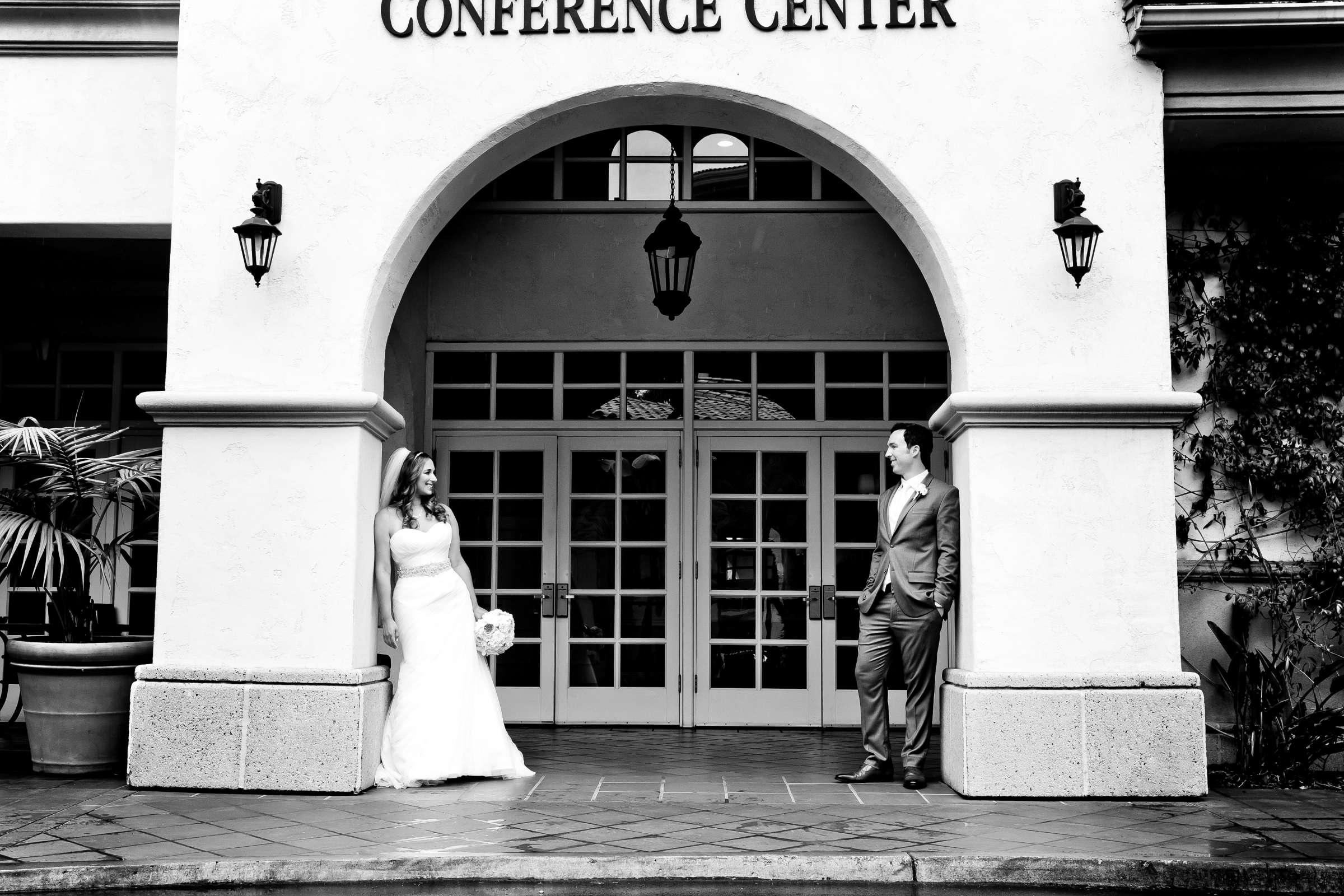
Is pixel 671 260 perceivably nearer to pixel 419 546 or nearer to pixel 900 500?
pixel 900 500

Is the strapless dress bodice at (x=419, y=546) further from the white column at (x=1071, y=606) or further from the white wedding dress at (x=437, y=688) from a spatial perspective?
the white column at (x=1071, y=606)

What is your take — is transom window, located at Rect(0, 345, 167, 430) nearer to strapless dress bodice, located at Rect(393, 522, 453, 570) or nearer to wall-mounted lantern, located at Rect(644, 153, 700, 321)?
strapless dress bodice, located at Rect(393, 522, 453, 570)

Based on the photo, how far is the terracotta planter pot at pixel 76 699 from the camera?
690cm

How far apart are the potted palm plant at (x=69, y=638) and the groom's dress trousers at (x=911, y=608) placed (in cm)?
409

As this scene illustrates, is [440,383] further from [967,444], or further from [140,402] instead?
[967,444]

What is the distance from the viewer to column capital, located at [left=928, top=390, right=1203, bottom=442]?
21.5ft

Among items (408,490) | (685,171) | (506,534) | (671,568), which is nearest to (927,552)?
(408,490)

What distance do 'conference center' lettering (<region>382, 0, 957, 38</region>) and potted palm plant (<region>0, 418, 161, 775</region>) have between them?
298 cm

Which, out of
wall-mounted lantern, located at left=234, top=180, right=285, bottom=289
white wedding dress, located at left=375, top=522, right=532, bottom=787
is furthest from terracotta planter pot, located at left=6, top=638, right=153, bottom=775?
wall-mounted lantern, located at left=234, top=180, right=285, bottom=289


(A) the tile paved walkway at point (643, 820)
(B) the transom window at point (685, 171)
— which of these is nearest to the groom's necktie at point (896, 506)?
(A) the tile paved walkway at point (643, 820)

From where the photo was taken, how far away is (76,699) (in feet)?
22.7

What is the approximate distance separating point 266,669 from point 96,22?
13.4 feet

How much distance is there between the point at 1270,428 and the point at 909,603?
102 inches

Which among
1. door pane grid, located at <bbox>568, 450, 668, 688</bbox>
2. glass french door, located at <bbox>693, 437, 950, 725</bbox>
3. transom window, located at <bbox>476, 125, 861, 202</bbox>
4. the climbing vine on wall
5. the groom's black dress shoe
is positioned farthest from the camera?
transom window, located at <bbox>476, 125, 861, 202</bbox>
